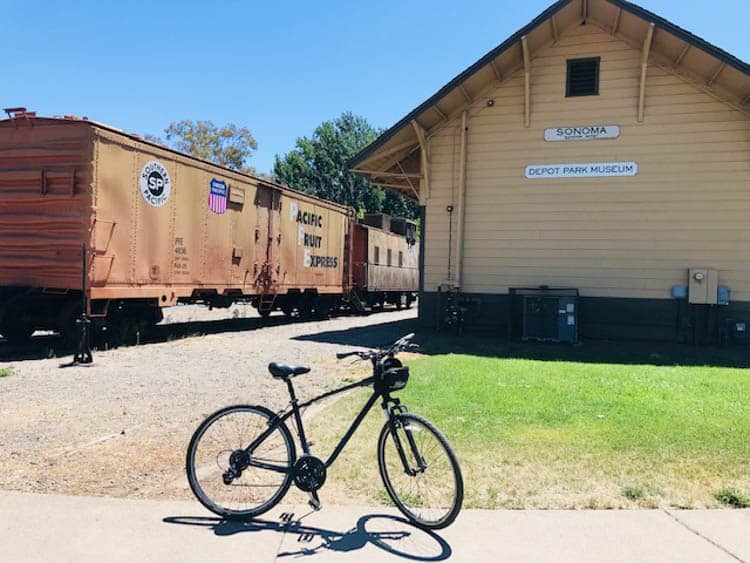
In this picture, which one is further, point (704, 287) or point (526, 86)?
point (526, 86)

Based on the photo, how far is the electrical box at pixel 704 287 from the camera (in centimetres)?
1210

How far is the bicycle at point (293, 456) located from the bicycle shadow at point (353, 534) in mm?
83

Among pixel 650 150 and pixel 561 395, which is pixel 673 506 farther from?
pixel 650 150

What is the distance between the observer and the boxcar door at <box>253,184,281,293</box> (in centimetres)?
1559

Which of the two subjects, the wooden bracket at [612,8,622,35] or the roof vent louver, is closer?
the wooden bracket at [612,8,622,35]

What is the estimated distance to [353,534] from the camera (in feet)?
12.0

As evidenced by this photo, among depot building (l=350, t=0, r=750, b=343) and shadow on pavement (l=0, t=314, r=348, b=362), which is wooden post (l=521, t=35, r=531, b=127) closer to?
depot building (l=350, t=0, r=750, b=343)

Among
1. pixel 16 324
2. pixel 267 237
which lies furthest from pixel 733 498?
pixel 267 237

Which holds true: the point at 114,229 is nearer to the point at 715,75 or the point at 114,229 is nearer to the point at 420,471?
the point at 420,471

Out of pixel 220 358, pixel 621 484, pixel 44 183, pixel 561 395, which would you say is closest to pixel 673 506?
pixel 621 484

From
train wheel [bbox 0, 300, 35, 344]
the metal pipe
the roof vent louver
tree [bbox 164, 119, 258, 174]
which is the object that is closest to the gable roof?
the metal pipe

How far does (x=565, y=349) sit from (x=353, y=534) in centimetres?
908

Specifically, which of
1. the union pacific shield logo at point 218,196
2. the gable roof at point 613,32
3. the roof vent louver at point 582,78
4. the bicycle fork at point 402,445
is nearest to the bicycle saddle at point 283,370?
the bicycle fork at point 402,445

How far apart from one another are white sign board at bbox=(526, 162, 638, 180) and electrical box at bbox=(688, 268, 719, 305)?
253cm
